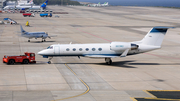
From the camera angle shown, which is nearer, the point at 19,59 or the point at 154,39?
the point at 19,59

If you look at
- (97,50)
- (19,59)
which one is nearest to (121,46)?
(97,50)

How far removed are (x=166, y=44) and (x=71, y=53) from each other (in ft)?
97.7

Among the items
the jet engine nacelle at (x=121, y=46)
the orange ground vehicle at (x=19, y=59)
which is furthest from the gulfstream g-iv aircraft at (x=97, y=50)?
the orange ground vehicle at (x=19, y=59)

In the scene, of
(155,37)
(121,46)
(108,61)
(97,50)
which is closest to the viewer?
(121,46)

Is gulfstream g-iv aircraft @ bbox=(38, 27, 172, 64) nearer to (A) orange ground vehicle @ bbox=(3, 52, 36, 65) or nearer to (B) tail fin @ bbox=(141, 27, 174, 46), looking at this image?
(B) tail fin @ bbox=(141, 27, 174, 46)

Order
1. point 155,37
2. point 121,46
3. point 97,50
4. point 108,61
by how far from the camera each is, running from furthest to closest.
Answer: point 108,61 < point 155,37 < point 97,50 < point 121,46

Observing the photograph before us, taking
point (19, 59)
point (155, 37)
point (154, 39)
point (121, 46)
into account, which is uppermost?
point (155, 37)

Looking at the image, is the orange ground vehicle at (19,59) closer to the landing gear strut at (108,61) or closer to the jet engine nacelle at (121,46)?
the landing gear strut at (108,61)

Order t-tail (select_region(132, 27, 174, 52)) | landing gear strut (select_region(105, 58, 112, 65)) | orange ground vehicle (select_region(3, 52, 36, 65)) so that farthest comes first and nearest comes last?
landing gear strut (select_region(105, 58, 112, 65)) → t-tail (select_region(132, 27, 174, 52)) → orange ground vehicle (select_region(3, 52, 36, 65))

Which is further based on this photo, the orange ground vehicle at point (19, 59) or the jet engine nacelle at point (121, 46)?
the orange ground vehicle at point (19, 59)

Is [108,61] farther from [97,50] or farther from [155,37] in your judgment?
[155,37]

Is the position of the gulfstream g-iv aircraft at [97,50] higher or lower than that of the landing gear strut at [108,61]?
higher

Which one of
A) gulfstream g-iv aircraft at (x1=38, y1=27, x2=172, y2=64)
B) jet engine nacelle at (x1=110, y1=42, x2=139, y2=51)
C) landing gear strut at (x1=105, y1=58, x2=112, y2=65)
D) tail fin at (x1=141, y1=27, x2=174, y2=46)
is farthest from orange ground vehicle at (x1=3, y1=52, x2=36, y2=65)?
tail fin at (x1=141, y1=27, x2=174, y2=46)

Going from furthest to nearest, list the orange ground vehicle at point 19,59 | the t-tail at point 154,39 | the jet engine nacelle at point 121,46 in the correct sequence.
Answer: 1. the t-tail at point 154,39
2. the orange ground vehicle at point 19,59
3. the jet engine nacelle at point 121,46
